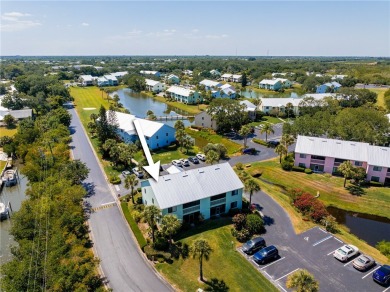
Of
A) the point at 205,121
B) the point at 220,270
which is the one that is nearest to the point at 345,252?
the point at 220,270

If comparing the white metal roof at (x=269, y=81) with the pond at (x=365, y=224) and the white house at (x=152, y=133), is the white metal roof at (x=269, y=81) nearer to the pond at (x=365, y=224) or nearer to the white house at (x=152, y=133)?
the white house at (x=152, y=133)


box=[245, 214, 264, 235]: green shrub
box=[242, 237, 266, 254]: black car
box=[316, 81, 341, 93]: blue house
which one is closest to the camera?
box=[242, 237, 266, 254]: black car

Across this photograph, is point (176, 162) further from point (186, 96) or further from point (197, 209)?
point (186, 96)

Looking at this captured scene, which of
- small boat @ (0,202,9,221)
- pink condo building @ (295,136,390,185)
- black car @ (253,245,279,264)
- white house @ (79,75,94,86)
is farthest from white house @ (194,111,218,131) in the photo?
white house @ (79,75,94,86)

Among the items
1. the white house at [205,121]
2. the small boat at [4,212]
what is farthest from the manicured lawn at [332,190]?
the small boat at [4,212]

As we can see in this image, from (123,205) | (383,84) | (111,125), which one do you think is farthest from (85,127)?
(383,84)

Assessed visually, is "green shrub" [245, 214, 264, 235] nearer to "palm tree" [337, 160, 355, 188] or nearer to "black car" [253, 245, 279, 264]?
"black car" [253, 245, 279, 264]

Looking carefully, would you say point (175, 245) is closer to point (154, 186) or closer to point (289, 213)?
point (154, 186)
